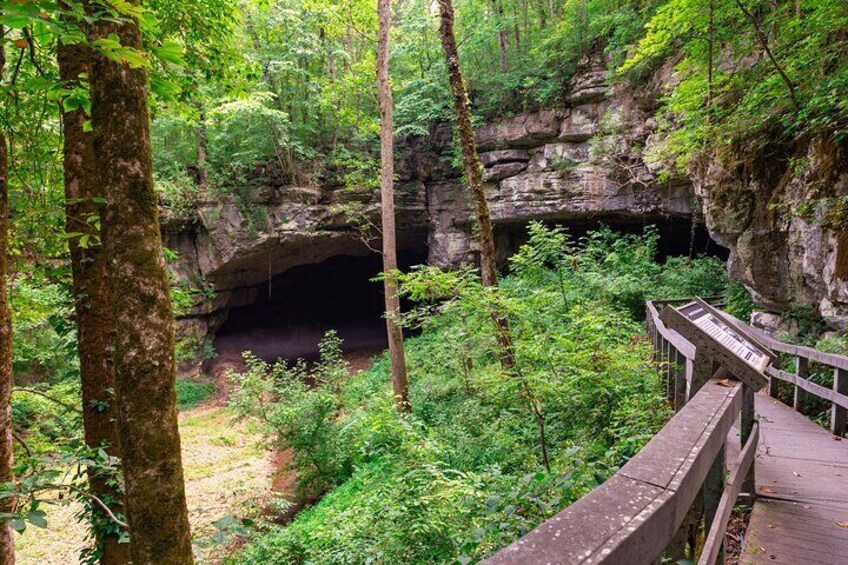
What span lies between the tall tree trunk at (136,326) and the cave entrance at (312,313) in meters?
19.0

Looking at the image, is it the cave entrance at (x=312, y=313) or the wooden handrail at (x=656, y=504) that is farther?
the cave entrance at (x=312, y=313)

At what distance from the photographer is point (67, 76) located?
325 centimetres

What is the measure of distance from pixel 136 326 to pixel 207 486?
9.22 meters

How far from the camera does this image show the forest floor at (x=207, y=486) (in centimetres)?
745

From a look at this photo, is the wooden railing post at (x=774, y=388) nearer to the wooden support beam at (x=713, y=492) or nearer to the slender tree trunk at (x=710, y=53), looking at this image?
the slender tree trunk at (x=710, y=53)

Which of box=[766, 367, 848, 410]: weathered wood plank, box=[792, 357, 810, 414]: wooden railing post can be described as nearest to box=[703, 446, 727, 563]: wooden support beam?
box=[766, 367, 848, 410]: weathered wood plank

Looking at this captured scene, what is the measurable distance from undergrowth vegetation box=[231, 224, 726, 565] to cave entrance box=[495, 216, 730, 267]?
956cm

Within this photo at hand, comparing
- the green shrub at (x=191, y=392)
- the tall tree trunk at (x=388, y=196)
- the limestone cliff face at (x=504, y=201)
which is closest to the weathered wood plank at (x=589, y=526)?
the tall tree trunk at (x=388, y=196)

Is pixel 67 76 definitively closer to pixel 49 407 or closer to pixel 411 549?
pixel 411 549

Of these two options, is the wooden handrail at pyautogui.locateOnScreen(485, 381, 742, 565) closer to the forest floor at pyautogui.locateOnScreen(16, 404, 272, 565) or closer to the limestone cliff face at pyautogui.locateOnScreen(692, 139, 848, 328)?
the forest floor at pyautogui.locateOnScreen(16, 404, 272, 565)

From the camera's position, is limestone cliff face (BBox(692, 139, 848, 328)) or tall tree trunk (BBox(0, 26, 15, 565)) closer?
tall tree trunk (BBox(0, 26, 15, 565))

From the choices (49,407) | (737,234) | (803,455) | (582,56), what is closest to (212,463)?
(49,407)

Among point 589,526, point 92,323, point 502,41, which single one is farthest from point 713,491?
point 502,41

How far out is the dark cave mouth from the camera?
20703 millimetres
